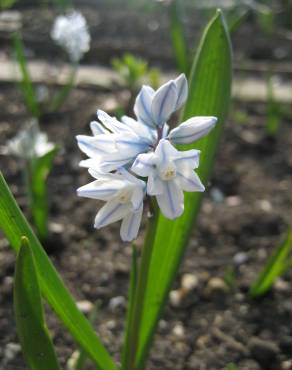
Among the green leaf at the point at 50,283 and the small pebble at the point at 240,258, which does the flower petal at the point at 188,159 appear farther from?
the small pebble at the point at 240,258

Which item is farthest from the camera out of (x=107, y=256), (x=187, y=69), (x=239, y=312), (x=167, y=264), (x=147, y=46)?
(x=147, y=46)

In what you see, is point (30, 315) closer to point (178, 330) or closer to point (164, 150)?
point (164, 150)

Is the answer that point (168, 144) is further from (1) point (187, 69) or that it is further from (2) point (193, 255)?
(1) point (187, 69)

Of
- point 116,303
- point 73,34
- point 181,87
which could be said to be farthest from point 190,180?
point 73,34

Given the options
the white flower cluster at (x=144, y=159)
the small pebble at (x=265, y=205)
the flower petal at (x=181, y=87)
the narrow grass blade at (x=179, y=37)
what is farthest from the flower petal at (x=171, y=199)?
the narrow grass blade at (x=179, y=37)

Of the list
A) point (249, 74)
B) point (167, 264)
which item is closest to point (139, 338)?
point (167, 264)

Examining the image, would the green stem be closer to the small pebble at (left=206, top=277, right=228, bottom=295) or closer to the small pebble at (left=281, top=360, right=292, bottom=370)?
the small pebble at (left=281, top=360, right=292, bottom=370)
